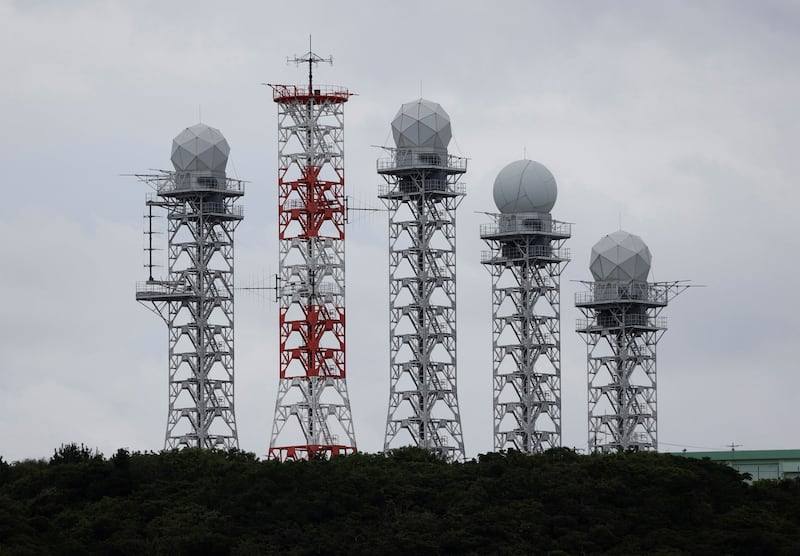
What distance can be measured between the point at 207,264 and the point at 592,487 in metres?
48.9

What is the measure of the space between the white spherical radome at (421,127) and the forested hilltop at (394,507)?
104 feet

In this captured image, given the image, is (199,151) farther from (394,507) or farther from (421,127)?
(394,507)

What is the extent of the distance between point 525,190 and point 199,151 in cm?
2416

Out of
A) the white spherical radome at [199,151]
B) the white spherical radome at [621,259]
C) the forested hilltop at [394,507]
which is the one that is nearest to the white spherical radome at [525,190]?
the white spherical radome at [621,259]

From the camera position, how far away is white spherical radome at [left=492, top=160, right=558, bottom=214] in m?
188

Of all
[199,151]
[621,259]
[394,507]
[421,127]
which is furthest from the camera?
[621,259]

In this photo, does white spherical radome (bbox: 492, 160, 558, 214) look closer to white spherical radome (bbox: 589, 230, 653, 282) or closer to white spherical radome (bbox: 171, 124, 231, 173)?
white spherical radome (bbox: 589, 230, 653, 282)

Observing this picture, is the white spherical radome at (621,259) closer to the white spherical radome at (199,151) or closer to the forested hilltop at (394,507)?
the white spherical radome at (199,151)

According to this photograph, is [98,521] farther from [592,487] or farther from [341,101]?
[341,101]

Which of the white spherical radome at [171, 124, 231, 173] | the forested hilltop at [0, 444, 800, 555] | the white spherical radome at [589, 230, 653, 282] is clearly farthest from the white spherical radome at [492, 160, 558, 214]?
the forested hilltop at [0, 444, 800, 555]

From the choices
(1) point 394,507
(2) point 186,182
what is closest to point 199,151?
(2) point 186,182

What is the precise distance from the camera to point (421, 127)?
180 meters

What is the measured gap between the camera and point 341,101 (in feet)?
579

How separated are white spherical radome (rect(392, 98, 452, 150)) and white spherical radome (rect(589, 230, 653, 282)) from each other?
814 inches
